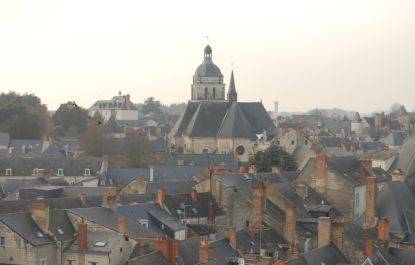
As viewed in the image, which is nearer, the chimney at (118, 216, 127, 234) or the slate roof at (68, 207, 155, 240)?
the chimney at (118, 216, 127, 234)

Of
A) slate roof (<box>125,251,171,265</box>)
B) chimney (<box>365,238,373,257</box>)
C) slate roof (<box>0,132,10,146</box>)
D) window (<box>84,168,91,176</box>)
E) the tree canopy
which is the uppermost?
the tree canopy

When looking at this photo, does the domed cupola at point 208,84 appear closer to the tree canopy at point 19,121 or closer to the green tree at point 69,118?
the green tree at point 69,118

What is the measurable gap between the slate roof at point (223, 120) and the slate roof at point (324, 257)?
59.7 m

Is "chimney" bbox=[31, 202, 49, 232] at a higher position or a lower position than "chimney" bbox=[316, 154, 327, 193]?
lower

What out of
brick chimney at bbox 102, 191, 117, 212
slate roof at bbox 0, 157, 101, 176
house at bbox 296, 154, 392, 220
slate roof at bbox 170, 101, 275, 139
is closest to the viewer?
brick chimney at bbox 102, 191, 117, 212

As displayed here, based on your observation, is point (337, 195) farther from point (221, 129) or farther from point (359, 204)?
point (221, 129)

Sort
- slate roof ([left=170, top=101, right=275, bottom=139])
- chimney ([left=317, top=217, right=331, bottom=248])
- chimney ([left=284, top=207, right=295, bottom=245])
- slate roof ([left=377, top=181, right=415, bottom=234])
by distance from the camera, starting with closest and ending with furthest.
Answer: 1. chimney ([left=317, top=217, right=331, bottom=248])
2. chimney ([left=284, top=207, right=295, bottom=245])
3. slate roof ([left=377, top=181, right=415, bottom=234])
4. slate roof ([left=170, top=101, right=275, bottom=139])

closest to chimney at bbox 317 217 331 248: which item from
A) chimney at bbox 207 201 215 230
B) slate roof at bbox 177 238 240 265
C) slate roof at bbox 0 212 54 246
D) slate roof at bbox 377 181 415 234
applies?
slate roof at bbox 177 238 240 265

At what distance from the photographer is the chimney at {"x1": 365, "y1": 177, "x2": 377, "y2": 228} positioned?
48.3 m

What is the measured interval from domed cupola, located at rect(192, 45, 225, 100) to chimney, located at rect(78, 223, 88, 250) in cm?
8318

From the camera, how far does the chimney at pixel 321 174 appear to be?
53.4m

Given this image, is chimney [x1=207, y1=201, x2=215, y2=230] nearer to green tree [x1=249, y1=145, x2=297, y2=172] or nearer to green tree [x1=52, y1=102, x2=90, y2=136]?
green tree [x1=249, y1=145, x2=297, y2=172]

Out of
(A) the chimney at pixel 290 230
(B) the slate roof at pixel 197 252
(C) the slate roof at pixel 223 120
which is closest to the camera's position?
(B) the slate roof at pixel 197 252

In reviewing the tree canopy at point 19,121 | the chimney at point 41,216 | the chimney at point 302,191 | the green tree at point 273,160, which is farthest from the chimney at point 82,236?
the tree canopy at point 19,121
